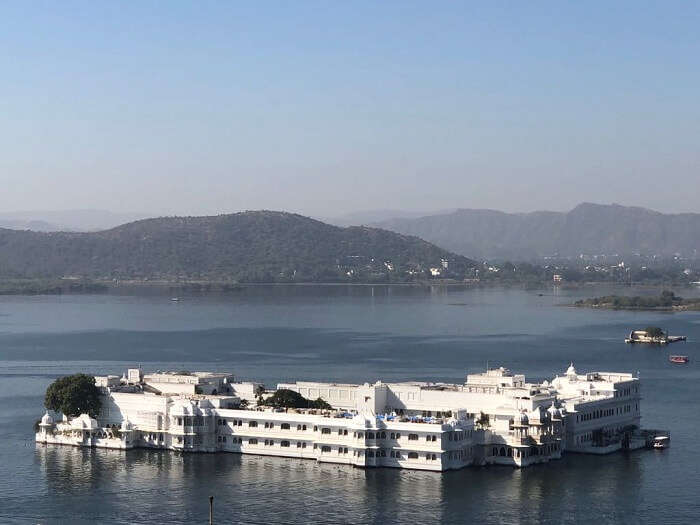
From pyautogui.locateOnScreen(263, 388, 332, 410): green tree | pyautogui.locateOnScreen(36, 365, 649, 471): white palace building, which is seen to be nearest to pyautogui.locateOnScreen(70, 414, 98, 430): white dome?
pyautogui.locateOnScreen(36, 365, 649, 471): white palace building

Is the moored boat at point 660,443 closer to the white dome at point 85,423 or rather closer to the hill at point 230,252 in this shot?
the white dome at point 85,423

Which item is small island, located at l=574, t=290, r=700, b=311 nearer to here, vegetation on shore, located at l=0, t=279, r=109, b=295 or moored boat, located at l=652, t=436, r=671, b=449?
vegetation on shore, located at l=0, t=279, r=109, b=295

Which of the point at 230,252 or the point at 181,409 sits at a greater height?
the point at 230,252

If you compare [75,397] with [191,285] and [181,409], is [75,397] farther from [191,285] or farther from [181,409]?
[191,285]

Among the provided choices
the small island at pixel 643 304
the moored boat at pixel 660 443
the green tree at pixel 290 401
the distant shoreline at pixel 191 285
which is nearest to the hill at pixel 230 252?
the distant shoreline at pixel 191 285

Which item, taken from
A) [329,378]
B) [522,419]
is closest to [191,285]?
[329,378]

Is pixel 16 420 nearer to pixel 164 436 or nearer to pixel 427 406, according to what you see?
pixel 164 436
